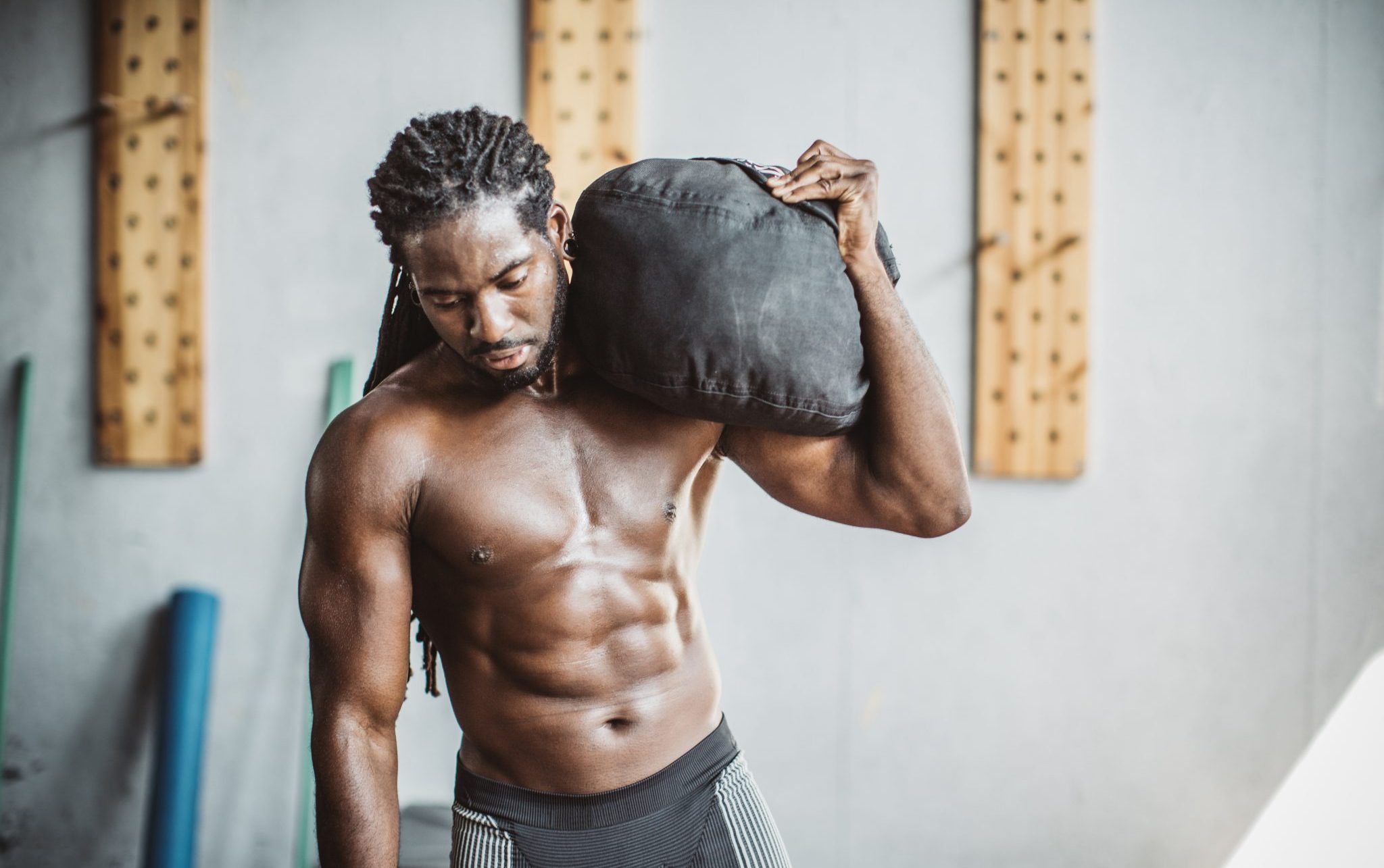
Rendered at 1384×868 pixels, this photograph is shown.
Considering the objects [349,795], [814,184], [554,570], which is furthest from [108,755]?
[814,184]

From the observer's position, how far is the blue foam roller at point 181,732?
7.96 feet

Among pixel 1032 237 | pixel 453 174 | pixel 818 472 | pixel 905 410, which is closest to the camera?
pixel 453 174

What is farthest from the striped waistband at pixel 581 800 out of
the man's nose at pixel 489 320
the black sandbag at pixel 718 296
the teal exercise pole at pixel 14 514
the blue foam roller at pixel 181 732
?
the teal exercise pole at pixel 14 514

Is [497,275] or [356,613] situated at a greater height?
[497,275]

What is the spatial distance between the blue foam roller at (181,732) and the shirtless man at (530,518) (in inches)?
57.5

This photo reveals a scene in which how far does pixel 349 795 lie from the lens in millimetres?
1224

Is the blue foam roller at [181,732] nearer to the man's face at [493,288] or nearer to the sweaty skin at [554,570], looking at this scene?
the sweaty skin at [554,570]

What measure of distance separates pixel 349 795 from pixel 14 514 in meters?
1.92

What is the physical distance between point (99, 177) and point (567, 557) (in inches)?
81.1

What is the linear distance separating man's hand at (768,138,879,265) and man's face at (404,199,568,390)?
32cm

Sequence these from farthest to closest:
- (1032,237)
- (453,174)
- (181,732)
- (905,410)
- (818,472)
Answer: (1032,237) < (181,732) < (818,472) < (905,410) < (453,174)

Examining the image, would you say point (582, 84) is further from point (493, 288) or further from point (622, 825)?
point (622, 825)

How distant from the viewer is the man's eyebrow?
44.7 inches

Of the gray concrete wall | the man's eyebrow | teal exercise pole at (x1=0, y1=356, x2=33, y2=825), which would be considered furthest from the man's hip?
teal exercise pole at (x1=0, y1=356, x2=33, y2=825)
